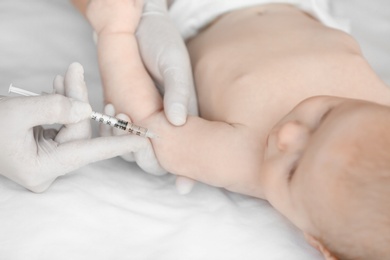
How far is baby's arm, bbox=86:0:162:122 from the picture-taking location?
111 centimetres

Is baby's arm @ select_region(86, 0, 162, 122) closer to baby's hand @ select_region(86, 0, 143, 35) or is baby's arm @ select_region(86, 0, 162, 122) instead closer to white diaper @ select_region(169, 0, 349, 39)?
baby's hand @ select_region(86, 0, 143, 35)

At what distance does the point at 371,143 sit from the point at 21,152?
Result: 557 mm

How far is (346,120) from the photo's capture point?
0.84m

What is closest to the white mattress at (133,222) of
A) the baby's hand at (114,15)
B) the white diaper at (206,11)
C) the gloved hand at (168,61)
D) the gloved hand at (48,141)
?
the gloved hand at (48,141)

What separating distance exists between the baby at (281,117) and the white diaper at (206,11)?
0.02 meters

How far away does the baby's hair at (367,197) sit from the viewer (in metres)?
0.76

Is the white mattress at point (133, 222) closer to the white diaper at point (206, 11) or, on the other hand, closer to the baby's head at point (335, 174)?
the baby's head at point (335, 174)

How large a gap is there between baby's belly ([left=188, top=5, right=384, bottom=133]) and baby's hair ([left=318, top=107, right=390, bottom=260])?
266mm

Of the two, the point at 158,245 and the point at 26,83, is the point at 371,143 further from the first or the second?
the point at 26,83

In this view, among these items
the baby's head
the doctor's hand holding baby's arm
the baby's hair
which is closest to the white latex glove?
the doctor's hand holding baby's arm

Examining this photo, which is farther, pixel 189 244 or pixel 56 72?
pixel 56 72

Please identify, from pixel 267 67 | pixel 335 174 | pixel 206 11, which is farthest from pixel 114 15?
pixel 335 174

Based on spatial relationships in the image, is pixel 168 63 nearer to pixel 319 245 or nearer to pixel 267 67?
pixel 267 67

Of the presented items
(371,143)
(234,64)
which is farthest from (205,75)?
(371,143)
